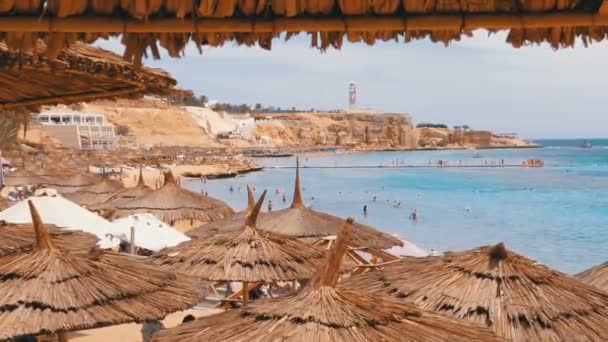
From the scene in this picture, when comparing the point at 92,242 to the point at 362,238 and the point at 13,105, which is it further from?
the point at 362,238

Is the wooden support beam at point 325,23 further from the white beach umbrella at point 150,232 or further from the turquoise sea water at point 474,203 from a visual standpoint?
the turquoise sea water at point 474,203

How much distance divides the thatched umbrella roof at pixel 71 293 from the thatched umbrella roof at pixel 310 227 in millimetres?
4336

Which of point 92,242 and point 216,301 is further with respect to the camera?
point 216,301

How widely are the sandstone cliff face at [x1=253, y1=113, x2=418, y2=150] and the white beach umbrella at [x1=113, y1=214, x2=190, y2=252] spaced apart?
88.3 metres

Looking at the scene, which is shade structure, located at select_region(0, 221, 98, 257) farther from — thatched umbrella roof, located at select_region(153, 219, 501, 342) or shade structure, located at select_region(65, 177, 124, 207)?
shade structure, located at select_region(65, 177, 124, 207)

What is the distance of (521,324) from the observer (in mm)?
4133

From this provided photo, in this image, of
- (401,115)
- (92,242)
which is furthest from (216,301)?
(401,115)

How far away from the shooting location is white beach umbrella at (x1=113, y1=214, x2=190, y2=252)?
11.1 metres

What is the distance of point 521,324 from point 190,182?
1597 inches

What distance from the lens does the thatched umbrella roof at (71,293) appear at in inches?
168

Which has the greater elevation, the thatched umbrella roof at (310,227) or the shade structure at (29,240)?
the shade structure at (29,240)

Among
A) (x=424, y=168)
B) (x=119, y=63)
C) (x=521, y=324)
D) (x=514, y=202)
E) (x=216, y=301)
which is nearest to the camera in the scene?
(x=119, y=63)

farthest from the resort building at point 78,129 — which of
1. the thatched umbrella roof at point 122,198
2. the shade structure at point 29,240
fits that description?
the shade structure at point 29,240

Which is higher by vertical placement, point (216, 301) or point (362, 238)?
point (362, 238)
